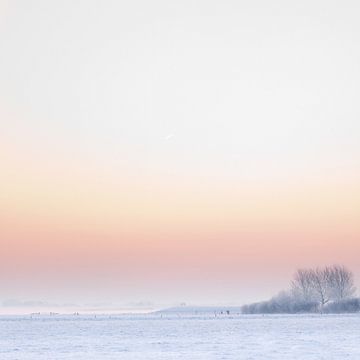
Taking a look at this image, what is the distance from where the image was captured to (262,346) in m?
44.0

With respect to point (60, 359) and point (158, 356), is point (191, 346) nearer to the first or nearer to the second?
point (158, 356)

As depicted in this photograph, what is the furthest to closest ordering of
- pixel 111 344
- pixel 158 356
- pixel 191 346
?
pixel 111 344 < pixel 191 346 < pixel 158 356

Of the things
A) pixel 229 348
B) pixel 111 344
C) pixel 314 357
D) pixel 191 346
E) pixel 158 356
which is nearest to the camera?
pixel 314 357

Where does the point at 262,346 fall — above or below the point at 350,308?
below

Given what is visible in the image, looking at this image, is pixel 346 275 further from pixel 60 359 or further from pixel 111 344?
pixel 60 359

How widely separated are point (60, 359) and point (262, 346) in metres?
12.8

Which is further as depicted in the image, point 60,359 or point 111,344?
point 111,344

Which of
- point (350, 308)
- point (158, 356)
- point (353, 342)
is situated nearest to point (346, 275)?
point (350, 308)

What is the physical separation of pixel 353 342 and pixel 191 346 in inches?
405

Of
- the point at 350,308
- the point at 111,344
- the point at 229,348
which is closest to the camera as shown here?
the point at 229,348

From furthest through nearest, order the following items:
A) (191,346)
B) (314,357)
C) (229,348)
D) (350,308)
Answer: (350,308) < (191,346) < (229,348) < (314,357)

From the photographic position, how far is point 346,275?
139875 millimetres

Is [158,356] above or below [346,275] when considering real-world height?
below

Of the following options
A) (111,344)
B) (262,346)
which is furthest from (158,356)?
(111,344)
